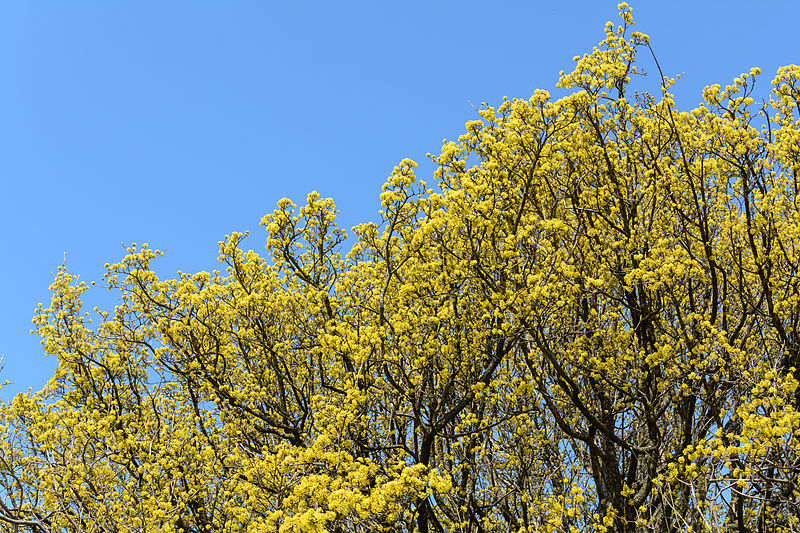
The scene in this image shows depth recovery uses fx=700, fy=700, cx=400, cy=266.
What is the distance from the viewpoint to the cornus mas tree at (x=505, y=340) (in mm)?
10961

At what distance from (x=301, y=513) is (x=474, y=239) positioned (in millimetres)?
5103

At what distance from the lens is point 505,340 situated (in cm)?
1192

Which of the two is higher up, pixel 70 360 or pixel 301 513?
pixel 70 360

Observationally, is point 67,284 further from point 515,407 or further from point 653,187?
point 653,187

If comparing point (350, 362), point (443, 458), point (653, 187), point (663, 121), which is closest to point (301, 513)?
point (350, 362)

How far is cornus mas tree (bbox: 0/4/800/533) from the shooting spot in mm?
10961

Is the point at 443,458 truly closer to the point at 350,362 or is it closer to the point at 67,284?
the point at 350,362

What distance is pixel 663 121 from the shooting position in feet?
41.2

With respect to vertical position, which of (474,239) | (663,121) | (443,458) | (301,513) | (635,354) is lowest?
(301,513)

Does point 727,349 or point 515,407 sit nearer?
point 727,349

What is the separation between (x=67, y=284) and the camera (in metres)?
15.2

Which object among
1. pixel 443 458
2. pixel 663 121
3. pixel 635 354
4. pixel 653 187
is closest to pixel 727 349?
pixel 635 354

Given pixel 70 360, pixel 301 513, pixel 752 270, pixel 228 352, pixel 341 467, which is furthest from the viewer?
pixel 70 360

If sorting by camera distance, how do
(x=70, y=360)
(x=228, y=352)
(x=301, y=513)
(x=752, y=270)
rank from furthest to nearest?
1. (x=70, y=360)
2. (x=228, y=352)
3. (x=752, y=270)
4. (x=301, y=513)
